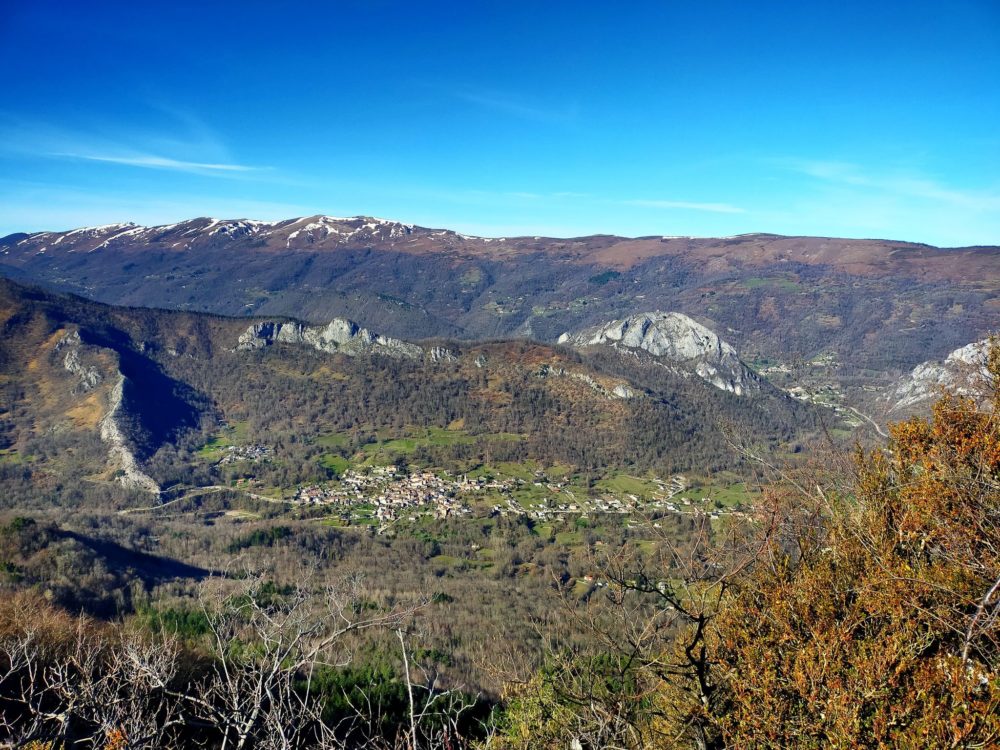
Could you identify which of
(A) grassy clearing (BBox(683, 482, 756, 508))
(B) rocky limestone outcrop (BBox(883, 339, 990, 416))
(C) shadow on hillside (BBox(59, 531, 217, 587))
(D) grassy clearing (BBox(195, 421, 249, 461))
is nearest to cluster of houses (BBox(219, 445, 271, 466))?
(D) grassy clearing (BBox(195, 421, 249, 461))

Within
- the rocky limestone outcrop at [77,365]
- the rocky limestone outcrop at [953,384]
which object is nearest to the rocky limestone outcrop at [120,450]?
the rocky limestone outcrop at [77,365]

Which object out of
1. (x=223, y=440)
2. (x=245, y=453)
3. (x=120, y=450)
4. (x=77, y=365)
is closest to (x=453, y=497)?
(x=245, y=453)

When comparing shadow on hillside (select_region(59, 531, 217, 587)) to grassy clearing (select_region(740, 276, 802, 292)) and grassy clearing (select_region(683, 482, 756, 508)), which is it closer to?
grassy clearing (select_region(683, 482, 756, 508))

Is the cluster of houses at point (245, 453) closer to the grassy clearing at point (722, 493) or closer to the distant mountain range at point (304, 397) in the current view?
the distant mountain range at point (304, 397)

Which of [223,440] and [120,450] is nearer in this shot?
[120,450]

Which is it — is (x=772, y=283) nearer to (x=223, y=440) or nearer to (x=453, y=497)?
(x=453, y=497)

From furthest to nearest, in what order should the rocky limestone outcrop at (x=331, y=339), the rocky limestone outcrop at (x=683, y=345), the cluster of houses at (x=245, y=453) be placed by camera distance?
1. the rocky limestone outcrop at (x=683, y=345)
2. the rocky limestone outcrop at (x=331, y=339)
3. the cluster of houses at (x=245, y=453)

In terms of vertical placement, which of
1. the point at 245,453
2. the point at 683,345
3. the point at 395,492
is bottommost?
the point at 245,453

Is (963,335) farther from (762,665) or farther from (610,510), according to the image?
(762,665)
